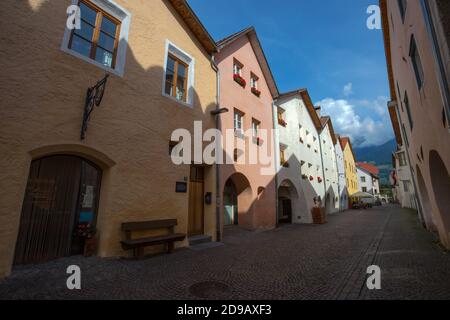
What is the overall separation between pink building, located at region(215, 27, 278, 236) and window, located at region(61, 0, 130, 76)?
474 cm

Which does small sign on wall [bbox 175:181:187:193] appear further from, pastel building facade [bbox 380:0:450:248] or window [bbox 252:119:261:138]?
pastel building facade [bbox 380:0:450:248]

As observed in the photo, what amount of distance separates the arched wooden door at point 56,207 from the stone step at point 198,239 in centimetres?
338

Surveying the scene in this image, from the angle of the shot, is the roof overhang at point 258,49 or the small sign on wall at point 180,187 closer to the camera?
the small sign on wall at point 180,187

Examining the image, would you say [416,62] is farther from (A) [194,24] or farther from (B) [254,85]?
(B) [254,85]

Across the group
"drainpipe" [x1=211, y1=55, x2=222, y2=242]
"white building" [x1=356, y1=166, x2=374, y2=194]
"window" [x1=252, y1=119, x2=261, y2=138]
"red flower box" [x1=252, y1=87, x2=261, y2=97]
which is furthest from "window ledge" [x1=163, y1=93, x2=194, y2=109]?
"white building" [x1=356, y1=166, x2=374, y2=194]

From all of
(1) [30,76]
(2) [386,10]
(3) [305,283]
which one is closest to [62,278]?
(1) [30,76]

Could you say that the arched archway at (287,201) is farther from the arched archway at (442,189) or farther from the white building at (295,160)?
the arched archway at (442,189)

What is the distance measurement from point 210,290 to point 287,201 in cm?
1391

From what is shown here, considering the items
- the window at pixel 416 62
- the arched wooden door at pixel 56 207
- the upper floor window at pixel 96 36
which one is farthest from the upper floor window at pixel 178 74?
the window at pixel 416 62

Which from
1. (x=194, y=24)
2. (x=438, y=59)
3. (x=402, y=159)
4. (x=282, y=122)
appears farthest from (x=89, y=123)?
(x=402, y=159)

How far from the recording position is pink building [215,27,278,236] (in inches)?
425

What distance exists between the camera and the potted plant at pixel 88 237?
18.6 ft

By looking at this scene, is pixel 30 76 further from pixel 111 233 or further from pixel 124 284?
pixel 124 284
